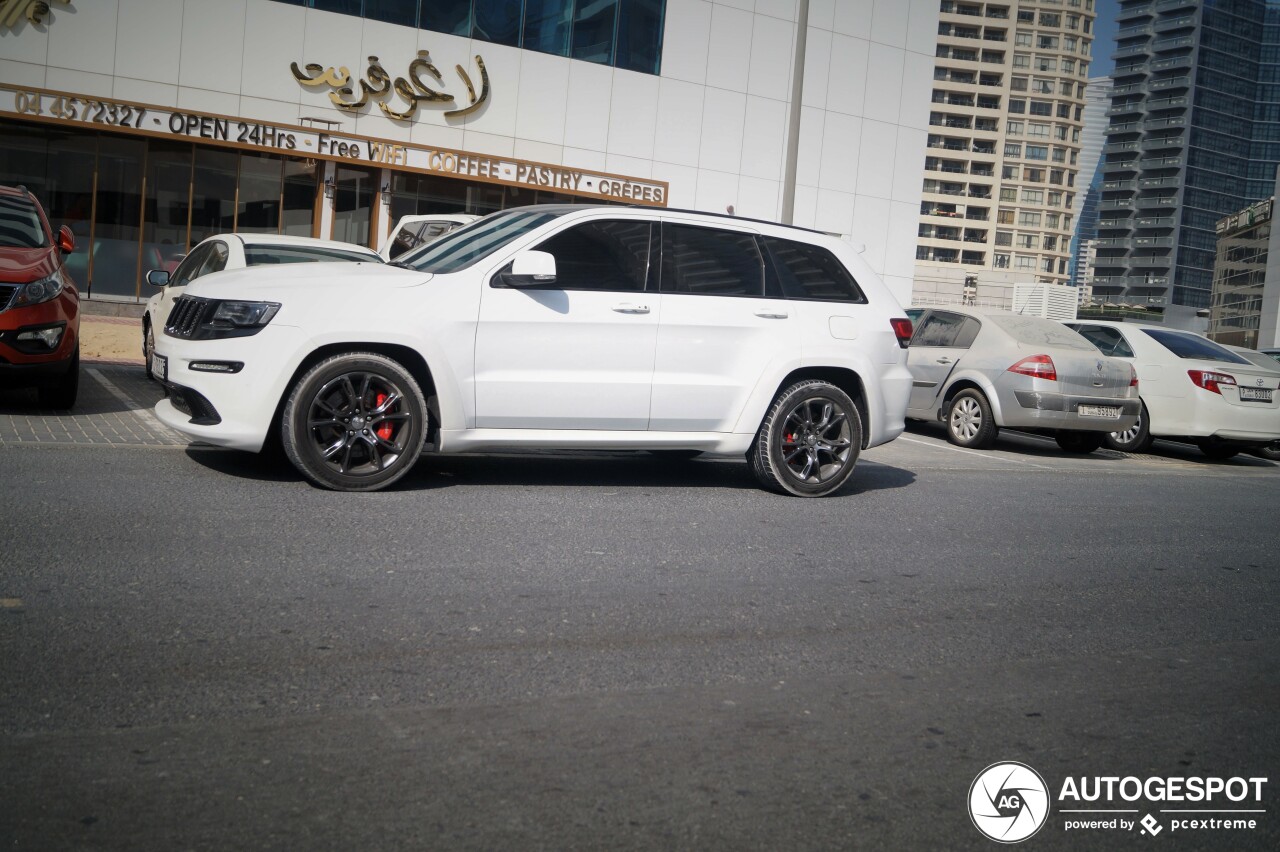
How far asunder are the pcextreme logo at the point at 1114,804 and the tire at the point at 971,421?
33.2 feet

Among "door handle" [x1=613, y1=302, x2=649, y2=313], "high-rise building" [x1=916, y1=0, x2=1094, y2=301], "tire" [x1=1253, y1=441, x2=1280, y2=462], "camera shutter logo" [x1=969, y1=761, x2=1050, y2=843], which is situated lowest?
"camera shutter logo" [x1=969, y1=761, x2=1050, y2=843]

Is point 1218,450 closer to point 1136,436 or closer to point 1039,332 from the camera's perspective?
point 1136,436

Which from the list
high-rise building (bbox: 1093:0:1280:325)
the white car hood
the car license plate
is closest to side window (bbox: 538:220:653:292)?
the white car hood

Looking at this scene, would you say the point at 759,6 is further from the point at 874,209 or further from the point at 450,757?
the point at 450,757

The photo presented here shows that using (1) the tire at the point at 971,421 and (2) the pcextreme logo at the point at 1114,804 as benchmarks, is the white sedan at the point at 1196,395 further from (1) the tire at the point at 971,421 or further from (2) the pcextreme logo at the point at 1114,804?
(2) the pcextreme logo at the point at 1114,804

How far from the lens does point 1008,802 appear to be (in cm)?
340

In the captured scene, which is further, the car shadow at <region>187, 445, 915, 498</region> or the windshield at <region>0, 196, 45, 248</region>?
the windshield at <region>0, 196, 45, 248</region>

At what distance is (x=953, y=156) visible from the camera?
131 m

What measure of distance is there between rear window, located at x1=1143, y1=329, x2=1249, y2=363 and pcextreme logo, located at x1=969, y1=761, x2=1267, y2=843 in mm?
12529

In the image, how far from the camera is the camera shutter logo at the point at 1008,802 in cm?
324

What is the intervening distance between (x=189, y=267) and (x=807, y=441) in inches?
295

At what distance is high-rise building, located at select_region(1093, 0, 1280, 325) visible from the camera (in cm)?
18438

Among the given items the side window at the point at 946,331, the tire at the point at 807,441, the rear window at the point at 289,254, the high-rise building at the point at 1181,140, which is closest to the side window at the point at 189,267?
the rear window at the point at 289,254

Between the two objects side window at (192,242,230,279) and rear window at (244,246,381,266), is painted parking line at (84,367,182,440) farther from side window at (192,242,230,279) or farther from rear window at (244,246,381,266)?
rear window at (244,246,381,266)
